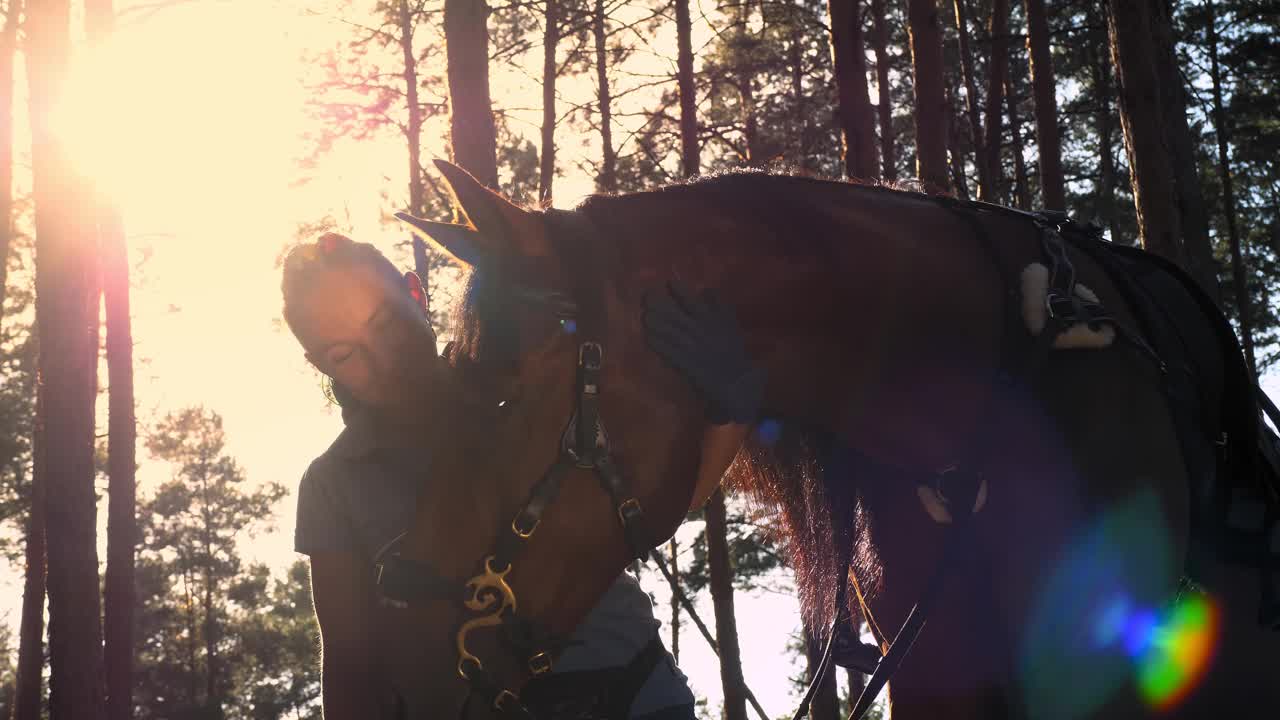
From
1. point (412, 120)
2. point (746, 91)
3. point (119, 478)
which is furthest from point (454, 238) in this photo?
point (746, 91)

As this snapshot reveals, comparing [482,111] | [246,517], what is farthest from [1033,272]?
[246,517]

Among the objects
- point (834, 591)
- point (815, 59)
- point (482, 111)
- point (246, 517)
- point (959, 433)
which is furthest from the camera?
point (246, 517)

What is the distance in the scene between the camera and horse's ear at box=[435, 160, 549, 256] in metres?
1.60

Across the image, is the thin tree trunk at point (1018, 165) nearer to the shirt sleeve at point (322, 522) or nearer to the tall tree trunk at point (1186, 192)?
the tall tree trunk at point (1186, 192)

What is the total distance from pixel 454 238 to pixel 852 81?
23.6 feet

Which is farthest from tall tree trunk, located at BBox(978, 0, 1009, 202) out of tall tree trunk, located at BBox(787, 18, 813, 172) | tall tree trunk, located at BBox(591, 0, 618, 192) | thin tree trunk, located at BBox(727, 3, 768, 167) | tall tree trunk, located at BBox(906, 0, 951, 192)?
tall tree trunk, located at BBox(591, 0, 618, 192)

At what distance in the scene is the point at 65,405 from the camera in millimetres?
8094

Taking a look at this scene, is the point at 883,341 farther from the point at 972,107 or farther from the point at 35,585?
the point at 35,585

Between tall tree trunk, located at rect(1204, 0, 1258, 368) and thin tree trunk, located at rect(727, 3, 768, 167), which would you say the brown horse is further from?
tall tree trunk, located at rect(1204, 0, 1258, 368)

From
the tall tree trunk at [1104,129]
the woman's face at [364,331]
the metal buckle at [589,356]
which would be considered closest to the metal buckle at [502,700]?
the metal buckle at [589,356]

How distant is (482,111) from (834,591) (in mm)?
5492

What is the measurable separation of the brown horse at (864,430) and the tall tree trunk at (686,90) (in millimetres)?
11197

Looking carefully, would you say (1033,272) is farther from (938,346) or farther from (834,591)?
(834,591)

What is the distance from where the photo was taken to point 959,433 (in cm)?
182
